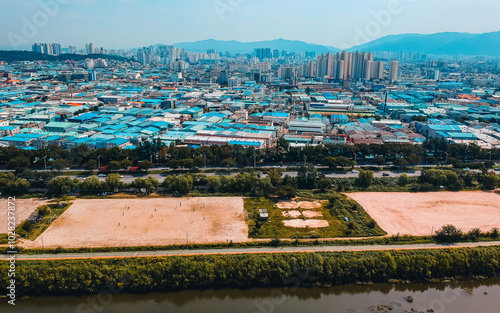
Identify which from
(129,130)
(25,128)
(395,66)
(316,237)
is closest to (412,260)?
(316,237)

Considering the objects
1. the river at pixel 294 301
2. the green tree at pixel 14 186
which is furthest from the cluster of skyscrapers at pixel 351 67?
the green tree at pixel 14 186

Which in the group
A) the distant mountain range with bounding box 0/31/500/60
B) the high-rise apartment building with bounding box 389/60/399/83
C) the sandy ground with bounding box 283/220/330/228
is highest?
the distant mountain range with bounding box 0/31/500/60

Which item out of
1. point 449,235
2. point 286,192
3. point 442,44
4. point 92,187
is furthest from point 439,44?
point 92,187

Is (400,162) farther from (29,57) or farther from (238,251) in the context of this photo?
(29,57)

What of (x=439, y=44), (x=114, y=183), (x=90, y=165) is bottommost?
(x=114, y=183)

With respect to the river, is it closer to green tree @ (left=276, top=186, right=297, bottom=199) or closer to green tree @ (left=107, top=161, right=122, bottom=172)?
green tree @ (left=276, top=186, right=297, bottom=199)

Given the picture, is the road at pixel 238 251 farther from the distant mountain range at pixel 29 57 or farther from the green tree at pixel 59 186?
the distant mountain range at pixel 29 57

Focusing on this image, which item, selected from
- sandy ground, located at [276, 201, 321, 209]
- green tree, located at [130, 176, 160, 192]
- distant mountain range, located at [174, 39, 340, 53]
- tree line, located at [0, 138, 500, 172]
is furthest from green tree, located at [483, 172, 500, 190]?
distant mountain range, located at [174, 39, 340, 53]
